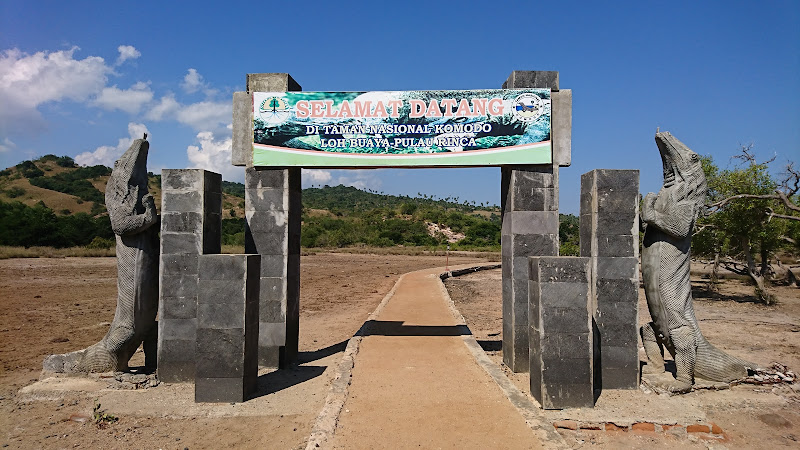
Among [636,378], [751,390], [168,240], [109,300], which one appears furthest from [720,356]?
[109,300]

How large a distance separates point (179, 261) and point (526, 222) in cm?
531

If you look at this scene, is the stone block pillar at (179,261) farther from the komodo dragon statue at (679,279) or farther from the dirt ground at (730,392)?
the komodo dragon statue at (679,279)

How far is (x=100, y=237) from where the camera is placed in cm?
3453

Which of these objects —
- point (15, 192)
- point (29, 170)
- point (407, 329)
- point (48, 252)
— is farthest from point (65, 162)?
point (407, 329)

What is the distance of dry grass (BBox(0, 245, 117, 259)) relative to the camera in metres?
27.4

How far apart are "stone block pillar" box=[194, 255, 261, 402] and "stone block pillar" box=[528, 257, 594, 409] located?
12.4ft

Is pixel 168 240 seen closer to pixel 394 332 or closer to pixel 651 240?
pixel 394 332

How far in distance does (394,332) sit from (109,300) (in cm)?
1028

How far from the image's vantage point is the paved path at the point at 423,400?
5.09 metres

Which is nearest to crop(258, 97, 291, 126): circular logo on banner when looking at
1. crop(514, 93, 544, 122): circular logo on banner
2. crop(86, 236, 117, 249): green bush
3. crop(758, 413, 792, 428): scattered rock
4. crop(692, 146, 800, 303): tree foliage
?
crop(514, 93, 544, 122): circular logo on banner

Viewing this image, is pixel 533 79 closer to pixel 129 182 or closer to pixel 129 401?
pixel 129 182

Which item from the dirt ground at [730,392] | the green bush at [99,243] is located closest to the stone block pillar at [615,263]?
the dirt ground at [730,392]

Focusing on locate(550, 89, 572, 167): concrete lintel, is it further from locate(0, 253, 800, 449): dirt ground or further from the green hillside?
the green hillside

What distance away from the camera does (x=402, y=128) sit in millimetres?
7973
